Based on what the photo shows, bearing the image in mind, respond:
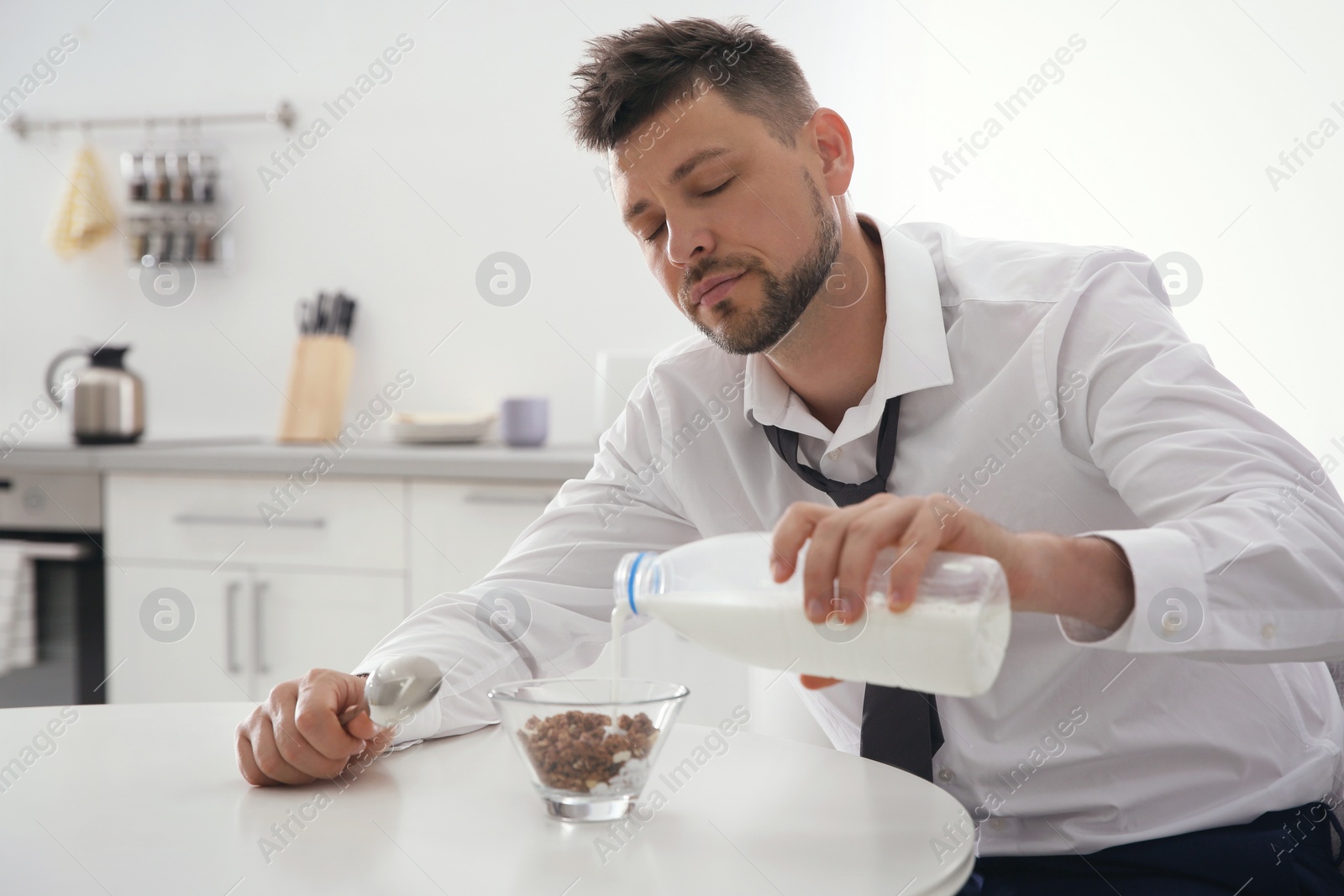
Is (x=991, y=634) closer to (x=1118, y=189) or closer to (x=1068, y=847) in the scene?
(x=1068, y=847)

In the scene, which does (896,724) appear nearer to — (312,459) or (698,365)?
(698,365)

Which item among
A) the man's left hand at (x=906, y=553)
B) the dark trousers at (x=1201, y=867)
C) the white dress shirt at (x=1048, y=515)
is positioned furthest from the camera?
the dark trousers at (x=1201, y=867)

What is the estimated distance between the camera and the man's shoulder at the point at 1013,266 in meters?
1.16

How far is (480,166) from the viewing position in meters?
2.91

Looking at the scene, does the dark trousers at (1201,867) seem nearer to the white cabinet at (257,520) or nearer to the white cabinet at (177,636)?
the white cabinet at (257,520)

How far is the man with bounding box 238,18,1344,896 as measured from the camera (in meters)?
0.83

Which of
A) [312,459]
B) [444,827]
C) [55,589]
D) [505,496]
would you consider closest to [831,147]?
[444,827]

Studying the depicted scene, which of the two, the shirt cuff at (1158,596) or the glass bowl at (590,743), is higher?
the shirt cuff at (1158,596)

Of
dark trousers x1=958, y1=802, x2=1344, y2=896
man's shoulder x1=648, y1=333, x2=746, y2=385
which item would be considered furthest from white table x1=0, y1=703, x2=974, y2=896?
man's shoulder x1=648, y1=333, x2=746, y2=385

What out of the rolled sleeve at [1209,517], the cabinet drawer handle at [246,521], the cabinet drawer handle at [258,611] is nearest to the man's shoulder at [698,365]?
the rolled sleeve at [1209,517]

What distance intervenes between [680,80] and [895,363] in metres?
0.39

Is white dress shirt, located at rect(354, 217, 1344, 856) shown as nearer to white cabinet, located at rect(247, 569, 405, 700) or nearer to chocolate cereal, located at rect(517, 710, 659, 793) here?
chocolate cereal, located at rect(517, 710, 659, 793)

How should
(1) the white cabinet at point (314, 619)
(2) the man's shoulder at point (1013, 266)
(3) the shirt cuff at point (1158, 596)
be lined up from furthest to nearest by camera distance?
(1) the white cabinet at point (314, 619) → (2) the man's shoulder at point (1013, 266) → (3) the shirt cuff at point (1158, 596)

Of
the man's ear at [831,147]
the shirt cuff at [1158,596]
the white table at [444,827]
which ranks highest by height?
the man's ear at [831,147]
